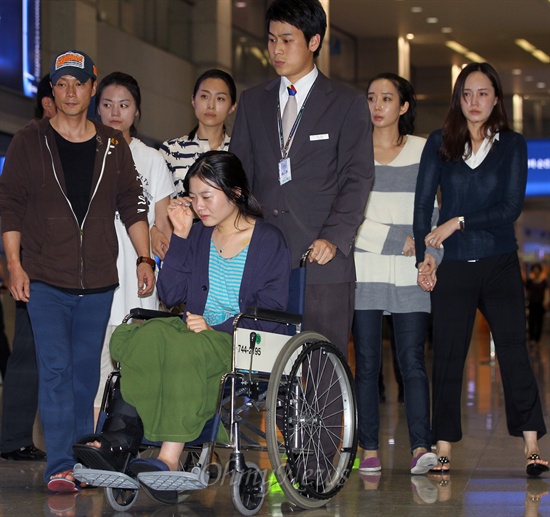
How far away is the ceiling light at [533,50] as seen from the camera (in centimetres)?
1856

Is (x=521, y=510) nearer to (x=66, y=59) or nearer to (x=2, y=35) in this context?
(x=66, y=59)

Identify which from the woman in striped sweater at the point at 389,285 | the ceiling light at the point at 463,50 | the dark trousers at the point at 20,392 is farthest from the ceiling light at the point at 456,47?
the dark trousers at the point at 20,392

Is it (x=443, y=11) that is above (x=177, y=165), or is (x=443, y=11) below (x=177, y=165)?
above

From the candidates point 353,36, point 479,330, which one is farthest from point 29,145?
point 479,330

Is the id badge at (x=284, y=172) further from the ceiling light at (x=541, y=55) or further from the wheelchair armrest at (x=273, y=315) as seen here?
the ceiling light at (x=541, y=55)

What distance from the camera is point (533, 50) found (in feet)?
63.1

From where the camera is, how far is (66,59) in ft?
14.2

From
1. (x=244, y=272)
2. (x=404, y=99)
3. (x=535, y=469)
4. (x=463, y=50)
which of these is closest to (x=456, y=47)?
(x=463, y=50)

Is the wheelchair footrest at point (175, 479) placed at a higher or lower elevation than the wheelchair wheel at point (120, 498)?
higher

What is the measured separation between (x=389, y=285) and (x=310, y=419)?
1276 mm

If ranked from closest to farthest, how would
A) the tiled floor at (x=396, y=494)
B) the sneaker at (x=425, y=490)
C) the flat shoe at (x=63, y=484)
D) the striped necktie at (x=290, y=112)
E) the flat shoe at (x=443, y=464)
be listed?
1. the tiled floor at (x=396, y=494)
2. the sneaker at (x=425, y=490)
3. the flat shoe at (x=63, y=484)
4. the striped necktie at (x=290, y=112)
5. the flat shoe at (x=443, y=464)

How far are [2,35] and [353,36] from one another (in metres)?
8.90

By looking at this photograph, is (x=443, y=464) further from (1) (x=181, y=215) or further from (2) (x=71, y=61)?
(2) (x=71, y=61)

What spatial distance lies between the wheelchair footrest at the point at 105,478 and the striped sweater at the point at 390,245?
5.74 feet
